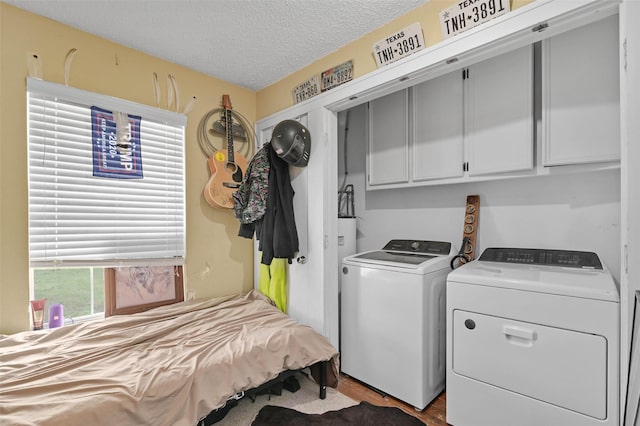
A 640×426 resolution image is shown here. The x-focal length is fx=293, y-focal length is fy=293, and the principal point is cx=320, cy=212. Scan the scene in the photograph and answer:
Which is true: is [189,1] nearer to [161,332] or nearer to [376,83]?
[376,83]

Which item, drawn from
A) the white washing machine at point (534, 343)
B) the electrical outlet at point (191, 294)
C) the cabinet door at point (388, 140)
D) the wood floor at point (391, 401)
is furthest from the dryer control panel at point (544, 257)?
the electrical outlet at point (191, 294)

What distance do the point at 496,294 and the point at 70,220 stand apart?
265 centimetres

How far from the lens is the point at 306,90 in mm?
2391

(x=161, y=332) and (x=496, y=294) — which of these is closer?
(x=496, y=294)

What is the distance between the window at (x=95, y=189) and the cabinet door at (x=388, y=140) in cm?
162

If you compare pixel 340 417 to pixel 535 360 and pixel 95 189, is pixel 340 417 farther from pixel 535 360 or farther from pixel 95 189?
pixel 95 189

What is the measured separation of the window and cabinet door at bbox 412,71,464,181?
1913 mm

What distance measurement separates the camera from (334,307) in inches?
91.3

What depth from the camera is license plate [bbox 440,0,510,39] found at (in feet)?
4.66

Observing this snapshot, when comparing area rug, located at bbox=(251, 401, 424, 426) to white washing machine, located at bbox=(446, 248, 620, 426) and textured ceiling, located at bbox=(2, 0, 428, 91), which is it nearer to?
white washing machine, located at bbox=(446, 248, 620, 426)

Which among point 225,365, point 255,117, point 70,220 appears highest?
point 255,117

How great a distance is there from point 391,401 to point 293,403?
2.21 ft

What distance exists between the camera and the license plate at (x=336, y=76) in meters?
2.08

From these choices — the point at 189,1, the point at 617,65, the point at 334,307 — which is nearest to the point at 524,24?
the point at 617,65
